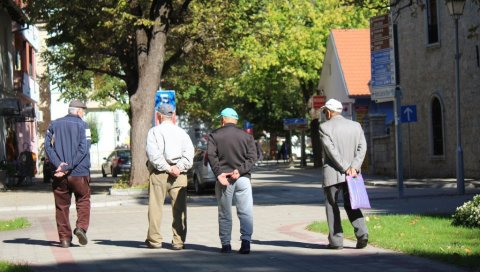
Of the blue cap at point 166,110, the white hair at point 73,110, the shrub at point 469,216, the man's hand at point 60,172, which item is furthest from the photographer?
the shrub at point 469,216

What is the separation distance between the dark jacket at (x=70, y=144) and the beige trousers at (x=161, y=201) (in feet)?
3.55

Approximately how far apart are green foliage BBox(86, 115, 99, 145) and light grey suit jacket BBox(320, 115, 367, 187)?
7037 cm

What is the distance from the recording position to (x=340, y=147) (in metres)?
11.8

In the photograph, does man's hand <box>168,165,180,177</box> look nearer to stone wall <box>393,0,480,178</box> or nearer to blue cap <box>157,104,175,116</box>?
blue cap <box>157,104,175,116</box>

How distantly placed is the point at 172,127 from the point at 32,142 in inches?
1702

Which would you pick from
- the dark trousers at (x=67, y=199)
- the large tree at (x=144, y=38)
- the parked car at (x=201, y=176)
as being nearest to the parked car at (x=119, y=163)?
the large tree at (x=144, y=38)

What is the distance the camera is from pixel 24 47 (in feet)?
169

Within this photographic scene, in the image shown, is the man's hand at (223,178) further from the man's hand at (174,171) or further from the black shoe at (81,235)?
the black shoe at (81,235)

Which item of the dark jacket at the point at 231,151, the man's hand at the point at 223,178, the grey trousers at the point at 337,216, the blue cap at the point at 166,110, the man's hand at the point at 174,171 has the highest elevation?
the blue cap at the point at 166,110

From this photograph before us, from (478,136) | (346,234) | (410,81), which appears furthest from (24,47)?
(346,234)

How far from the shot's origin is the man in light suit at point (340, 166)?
11.7 metres

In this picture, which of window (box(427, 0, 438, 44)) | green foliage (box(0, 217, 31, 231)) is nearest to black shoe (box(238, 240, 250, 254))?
green foliage (box(0, 217, 31, 231))

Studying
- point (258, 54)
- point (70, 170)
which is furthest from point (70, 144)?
point (258, 54)

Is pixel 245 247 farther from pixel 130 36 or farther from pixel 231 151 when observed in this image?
pixel 130 36
